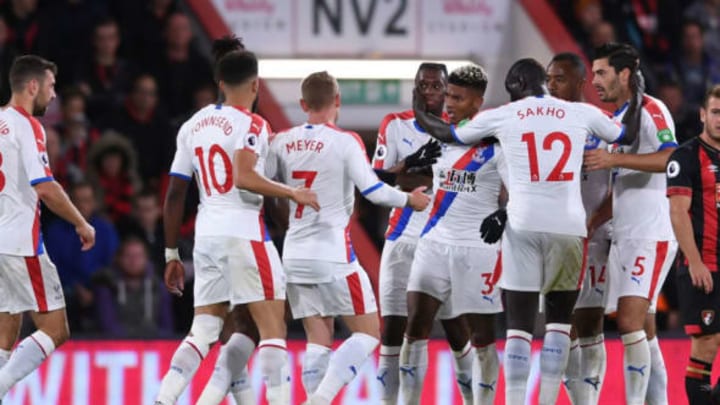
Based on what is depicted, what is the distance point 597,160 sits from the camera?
10.4 m

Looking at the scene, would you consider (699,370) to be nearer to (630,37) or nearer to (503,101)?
(503,101)

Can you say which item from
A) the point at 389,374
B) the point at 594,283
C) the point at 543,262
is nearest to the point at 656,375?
the point at 594,283

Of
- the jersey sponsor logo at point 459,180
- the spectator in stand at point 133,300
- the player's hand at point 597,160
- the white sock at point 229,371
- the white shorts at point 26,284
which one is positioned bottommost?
the white sock at point 229,371

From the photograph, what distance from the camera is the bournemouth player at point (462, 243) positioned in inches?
417

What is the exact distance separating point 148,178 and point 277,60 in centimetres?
187

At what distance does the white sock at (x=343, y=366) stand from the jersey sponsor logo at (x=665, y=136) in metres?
2.15

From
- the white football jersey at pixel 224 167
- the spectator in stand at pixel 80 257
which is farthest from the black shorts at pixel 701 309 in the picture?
the spectator in stand at pixel 80 257

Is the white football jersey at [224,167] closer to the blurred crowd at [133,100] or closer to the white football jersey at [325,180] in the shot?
the white football jersey at [325,180]

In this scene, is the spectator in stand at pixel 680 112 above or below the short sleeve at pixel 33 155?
above

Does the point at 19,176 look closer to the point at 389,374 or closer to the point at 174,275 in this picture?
the point at 174,275

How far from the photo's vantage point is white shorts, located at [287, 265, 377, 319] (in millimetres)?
10484

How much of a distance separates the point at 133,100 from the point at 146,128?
0.27m

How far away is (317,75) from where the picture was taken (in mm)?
10492

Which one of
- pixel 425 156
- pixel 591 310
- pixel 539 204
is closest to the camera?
pixel 539 204
